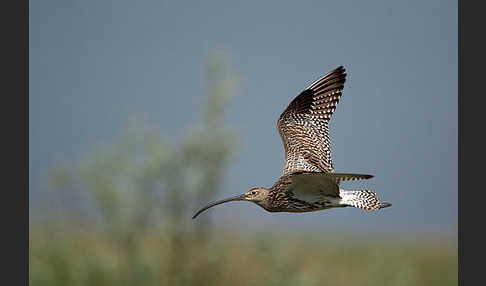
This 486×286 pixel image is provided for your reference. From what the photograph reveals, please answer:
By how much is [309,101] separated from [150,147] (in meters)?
3.22

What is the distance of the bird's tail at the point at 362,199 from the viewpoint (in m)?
4.15

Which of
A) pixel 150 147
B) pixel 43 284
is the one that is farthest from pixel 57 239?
pixel 150 147

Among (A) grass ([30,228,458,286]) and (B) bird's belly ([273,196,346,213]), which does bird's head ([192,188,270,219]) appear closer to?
(B) bird's belly ([273,196,346,213])

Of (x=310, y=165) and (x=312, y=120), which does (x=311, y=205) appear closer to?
(x=310, y=165)

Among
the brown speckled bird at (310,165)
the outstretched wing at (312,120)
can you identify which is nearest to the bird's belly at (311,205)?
the brown speckled bird at (310,165)

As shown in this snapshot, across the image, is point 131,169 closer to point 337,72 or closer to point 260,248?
point 260,248

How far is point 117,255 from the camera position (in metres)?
8.69

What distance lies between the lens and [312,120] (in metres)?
5.35

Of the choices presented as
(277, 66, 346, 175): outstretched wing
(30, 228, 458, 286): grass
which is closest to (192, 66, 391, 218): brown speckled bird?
(277, 66, 346, 175): outstretched wing

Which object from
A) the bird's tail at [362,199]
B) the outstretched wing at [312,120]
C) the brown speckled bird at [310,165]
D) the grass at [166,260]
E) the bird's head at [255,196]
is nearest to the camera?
the brown speckled bird at [310,165]

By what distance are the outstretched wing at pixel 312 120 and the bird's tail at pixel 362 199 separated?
21.7 inches

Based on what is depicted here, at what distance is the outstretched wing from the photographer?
195 inches

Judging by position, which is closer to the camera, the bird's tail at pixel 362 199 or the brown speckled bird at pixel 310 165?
the brown speckled bird at pixel 310 165

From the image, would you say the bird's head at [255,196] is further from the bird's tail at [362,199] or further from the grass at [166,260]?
the grass at [166,260]
